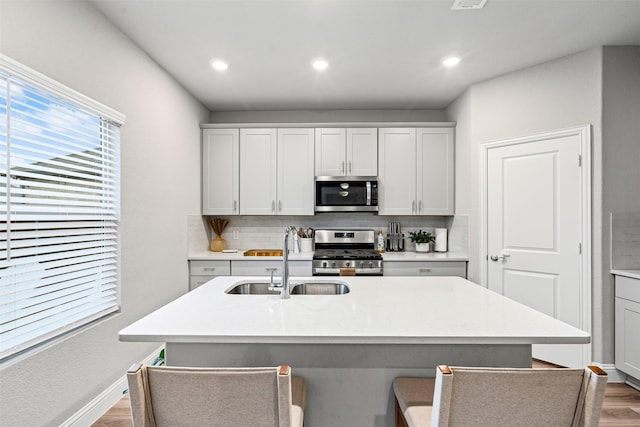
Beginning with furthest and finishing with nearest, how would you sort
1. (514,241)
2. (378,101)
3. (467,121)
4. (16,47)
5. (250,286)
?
(378,101)
(467,121)
(514,241)
(250,286)
(16,47)

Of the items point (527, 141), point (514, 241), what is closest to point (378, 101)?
point (527, 141)

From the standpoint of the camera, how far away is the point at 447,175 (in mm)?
3898

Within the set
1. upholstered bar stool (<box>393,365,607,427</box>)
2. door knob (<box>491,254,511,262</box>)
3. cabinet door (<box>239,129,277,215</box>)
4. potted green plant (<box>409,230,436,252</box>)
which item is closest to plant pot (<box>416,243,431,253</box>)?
potted green plant (<box>409,230,436,252</box>)

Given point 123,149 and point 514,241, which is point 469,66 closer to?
point 514,241

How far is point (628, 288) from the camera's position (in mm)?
2479

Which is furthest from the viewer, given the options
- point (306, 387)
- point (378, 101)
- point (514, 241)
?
point (378, 101)

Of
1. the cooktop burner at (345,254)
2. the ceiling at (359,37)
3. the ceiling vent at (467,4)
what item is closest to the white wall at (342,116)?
the ceiling at (359,37)

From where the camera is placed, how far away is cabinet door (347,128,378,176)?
3.92 meters

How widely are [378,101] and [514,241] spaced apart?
80.4 inches

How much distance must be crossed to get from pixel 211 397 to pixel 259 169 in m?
3.19

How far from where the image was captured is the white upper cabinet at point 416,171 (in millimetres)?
3895

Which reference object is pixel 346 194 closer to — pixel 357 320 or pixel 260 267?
pixel 260 267

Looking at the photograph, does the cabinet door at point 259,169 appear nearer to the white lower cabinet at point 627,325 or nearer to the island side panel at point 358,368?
the island side panel at point 358,368

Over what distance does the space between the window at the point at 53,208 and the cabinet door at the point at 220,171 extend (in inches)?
64.1
